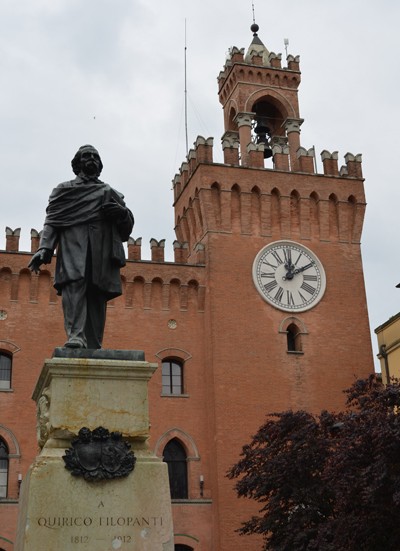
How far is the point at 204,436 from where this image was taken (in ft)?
89.8

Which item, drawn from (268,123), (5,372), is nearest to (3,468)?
(5,372)

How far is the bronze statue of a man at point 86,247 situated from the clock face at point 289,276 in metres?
21.6

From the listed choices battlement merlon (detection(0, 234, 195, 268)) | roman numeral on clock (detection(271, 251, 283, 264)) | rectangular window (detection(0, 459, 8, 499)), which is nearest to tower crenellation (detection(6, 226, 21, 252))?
battlement merlon (detection(0, 234, 195, 268))

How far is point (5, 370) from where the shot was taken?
88.2 feet

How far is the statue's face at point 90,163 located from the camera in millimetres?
7750

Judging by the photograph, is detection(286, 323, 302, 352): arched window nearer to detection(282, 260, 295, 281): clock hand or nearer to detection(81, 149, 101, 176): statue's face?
detection(282, 260, 295, 281): clock hand

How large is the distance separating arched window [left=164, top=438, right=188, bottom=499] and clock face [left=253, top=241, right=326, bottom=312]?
19.8 ft

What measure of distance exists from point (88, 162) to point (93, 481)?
2984mm

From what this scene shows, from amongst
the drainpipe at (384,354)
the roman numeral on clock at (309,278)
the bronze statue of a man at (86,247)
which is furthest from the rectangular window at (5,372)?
the bronze statue of a man at (86,247)

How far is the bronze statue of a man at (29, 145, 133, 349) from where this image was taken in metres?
7.28

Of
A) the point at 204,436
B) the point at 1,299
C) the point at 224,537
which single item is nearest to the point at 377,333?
the point at 204,436

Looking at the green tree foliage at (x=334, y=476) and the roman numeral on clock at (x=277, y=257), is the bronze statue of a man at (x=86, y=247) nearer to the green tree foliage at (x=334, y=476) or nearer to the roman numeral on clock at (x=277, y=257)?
the green tree foliage at (x=334, y=476)

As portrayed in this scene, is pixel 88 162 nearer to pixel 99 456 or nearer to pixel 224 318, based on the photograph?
pixel 99 456

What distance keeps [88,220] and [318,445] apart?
50.0 feet
